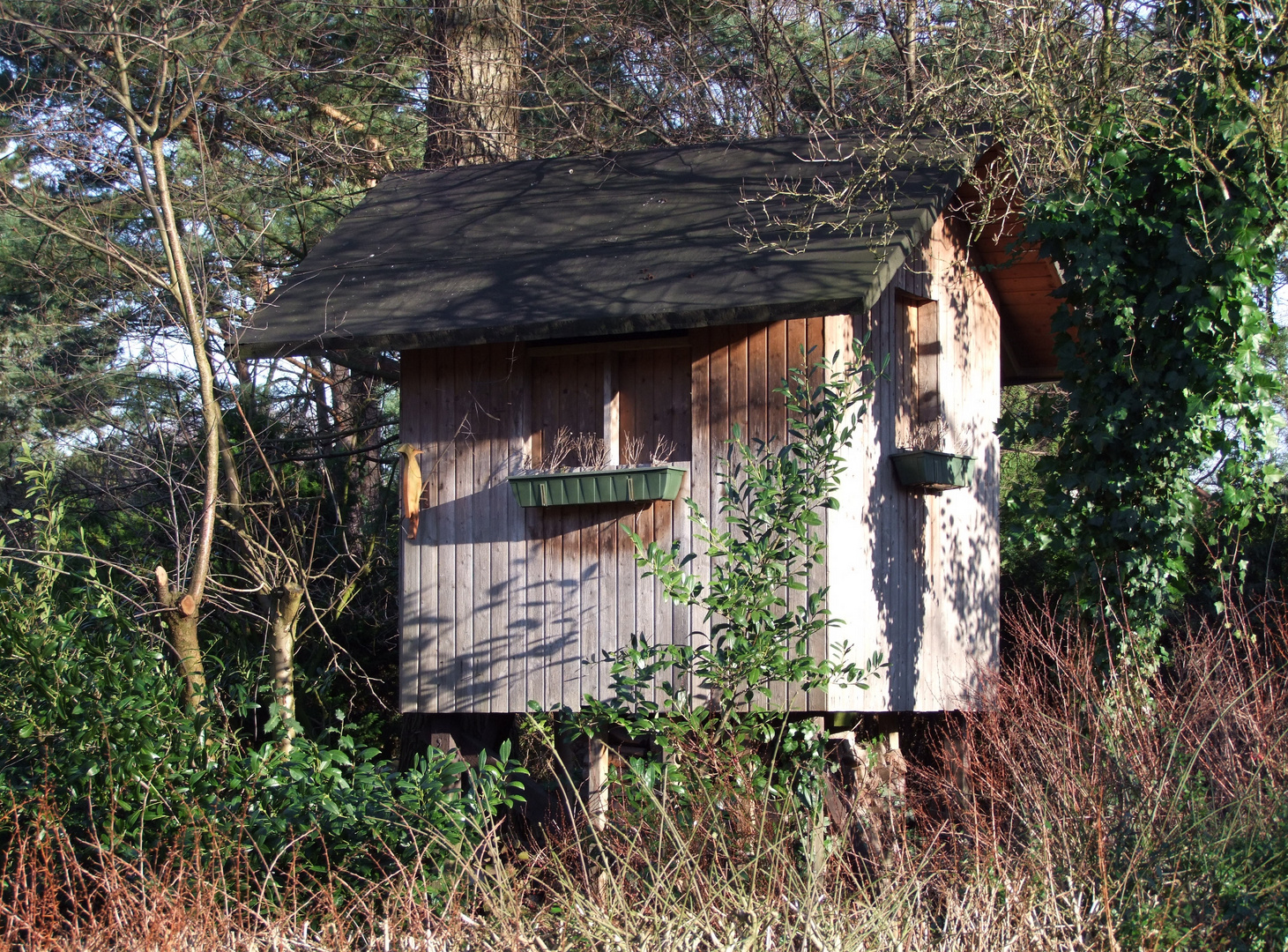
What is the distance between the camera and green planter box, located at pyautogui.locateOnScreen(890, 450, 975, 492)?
809 cm

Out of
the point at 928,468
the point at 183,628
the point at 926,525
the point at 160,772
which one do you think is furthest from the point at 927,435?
the point at 160,772

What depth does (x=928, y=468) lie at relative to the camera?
809cm

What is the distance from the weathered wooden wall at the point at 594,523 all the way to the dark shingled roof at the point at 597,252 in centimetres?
44

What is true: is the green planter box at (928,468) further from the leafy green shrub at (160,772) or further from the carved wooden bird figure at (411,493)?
the leafy green shrub at (160,772)

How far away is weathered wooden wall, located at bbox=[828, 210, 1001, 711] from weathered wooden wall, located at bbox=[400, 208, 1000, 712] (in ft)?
0.06

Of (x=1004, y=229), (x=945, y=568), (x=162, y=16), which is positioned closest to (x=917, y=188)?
(x=1004, y=229)

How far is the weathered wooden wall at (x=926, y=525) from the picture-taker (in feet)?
25.3

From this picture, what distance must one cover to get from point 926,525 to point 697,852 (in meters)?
3.82

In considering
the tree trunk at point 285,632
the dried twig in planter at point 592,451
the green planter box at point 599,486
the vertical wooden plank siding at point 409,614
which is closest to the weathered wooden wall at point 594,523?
the vertical wooden plank siding at point 409,614

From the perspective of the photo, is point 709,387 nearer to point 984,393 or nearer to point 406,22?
point 984,393

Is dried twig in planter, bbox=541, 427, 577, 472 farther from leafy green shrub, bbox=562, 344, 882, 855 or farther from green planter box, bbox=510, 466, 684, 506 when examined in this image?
leafy green shrub, bbox=562, 344, 882, 855

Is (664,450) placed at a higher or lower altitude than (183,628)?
higher

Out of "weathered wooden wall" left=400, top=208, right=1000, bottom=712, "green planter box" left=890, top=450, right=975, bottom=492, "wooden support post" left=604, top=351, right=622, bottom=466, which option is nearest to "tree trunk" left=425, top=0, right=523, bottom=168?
"weathered wooden wall" left=400, top=208, right=1000, bottom=712

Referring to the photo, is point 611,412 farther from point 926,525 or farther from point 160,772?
point 160,772
